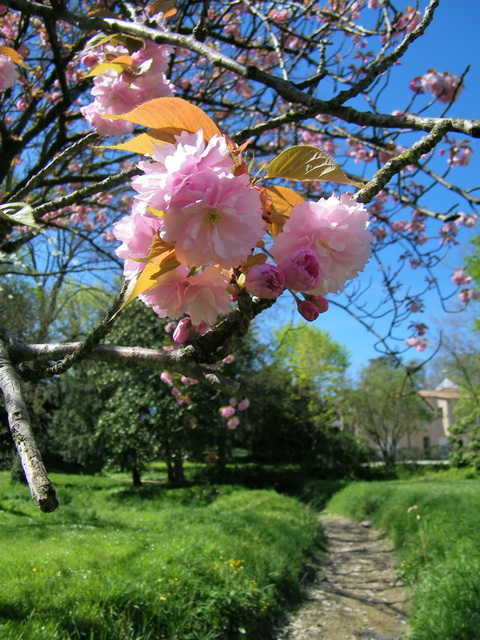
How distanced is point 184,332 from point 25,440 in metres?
0.32

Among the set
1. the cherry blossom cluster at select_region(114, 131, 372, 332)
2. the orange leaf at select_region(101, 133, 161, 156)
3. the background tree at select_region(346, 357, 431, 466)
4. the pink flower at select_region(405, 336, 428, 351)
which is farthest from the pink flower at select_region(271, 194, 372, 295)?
the background tree at select_region(346, 357, 431, 466)

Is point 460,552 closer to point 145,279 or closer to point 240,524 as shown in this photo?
point 240,524

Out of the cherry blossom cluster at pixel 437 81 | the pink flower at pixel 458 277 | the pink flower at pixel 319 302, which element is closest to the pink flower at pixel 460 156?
the cherry blossom cluster at pixel 437 81

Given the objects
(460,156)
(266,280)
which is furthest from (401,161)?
(460,156)

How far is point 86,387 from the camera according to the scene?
15070mm

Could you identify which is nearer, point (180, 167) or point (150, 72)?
point (180, 167)

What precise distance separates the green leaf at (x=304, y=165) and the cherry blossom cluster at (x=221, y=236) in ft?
0.13

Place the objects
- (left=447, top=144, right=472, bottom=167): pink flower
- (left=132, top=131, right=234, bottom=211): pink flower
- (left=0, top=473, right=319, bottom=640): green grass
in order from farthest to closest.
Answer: (left=447, top=144, right=472, bottom=167): pink flower, (left=0, top=473, right=319, bottom=640): green grass, (left=132, top=131, right=234, bottom=211): pink flower

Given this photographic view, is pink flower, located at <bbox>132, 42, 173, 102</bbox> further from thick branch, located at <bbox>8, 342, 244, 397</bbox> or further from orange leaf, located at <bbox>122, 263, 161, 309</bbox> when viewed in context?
orange leaf, located at <bbox>122, 263, 161, 309</bbox>

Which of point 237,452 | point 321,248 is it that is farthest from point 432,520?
point 237,452

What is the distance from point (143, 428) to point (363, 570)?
656 cm

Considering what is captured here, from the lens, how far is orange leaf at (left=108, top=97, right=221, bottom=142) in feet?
2.34

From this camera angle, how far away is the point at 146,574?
385cm

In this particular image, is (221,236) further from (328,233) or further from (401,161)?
(401,161)
